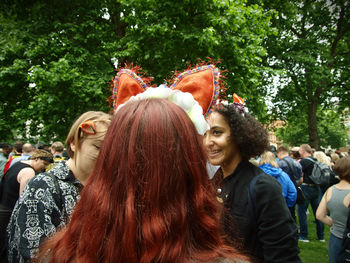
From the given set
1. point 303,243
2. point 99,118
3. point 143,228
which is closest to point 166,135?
point 143,228

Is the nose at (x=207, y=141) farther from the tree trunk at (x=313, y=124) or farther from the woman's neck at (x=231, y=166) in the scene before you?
the tree trunk at (x=313, y=124)

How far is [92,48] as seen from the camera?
26.3 feet

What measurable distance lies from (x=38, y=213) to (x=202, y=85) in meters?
1.19

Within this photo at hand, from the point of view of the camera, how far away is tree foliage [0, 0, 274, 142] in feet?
22.4

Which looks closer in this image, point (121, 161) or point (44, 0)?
point (121, 161)

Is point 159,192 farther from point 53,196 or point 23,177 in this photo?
point 23,177

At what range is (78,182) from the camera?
191 centimetres

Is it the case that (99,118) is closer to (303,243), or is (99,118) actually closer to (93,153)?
(93,153)

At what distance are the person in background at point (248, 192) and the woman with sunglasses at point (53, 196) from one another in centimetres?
88

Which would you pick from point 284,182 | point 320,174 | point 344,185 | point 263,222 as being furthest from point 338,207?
point 320,174

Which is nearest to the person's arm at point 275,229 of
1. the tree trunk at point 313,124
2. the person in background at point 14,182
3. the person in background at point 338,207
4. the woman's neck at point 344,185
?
the person in background at point 338,207

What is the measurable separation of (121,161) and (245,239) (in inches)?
44.1

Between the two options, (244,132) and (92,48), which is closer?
(244,132)

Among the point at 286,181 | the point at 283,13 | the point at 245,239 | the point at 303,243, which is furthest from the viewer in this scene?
the point at 283,13
